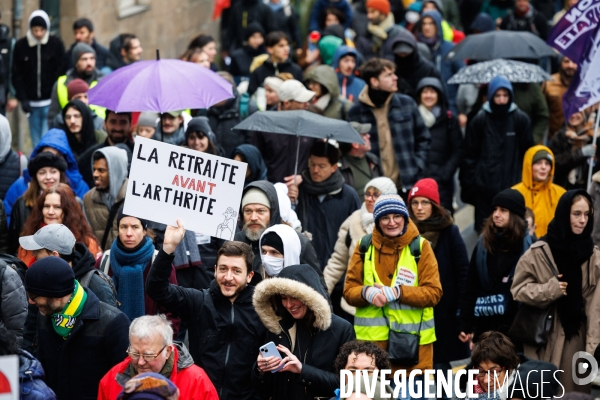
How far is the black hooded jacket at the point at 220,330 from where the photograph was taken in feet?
25.5

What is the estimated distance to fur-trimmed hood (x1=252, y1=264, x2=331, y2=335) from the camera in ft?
24.5

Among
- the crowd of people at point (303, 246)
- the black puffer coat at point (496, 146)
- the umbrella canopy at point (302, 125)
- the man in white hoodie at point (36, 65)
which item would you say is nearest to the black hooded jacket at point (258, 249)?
the crowd of people at point (303, 246)

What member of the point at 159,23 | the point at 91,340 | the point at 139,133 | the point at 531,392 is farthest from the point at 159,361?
the point at 159,23

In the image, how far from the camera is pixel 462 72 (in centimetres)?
1414

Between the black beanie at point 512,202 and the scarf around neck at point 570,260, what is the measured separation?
1.85 feet

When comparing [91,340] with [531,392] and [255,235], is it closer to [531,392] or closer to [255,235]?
[255,235]

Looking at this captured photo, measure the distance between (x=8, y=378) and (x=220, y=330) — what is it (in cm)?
238

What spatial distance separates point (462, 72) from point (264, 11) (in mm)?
5863

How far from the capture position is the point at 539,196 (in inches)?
455

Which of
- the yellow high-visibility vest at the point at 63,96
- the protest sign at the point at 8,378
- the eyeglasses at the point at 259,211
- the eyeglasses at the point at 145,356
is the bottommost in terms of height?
the eyeglasses at the point at 145,356

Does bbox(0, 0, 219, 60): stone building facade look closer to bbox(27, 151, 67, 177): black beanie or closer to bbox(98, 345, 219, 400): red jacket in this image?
bbox(27, 151, 67, 177): black beanie

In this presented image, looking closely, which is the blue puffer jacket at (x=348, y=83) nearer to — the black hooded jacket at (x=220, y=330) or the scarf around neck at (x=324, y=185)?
the scarf around neck at (x=324, y=185)

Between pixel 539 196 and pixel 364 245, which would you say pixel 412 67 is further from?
pixel 364 245

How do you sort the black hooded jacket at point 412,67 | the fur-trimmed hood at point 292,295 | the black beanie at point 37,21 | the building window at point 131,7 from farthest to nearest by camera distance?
the building window at point 131,7
the black beanie at point 37,21
the black hooded jacket at point 412,67
the fur-trimmed hood at point 292,295
